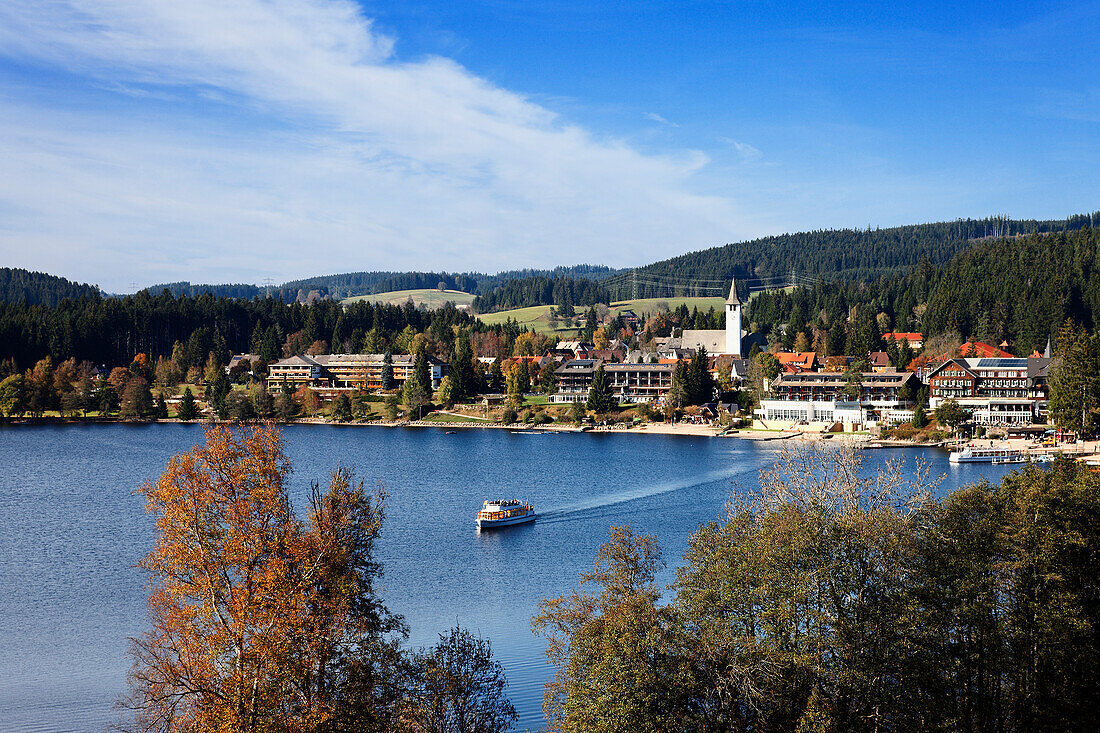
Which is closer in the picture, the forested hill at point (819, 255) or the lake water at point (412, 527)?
the lake water at point (412, 527)

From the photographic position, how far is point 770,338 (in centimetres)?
9819

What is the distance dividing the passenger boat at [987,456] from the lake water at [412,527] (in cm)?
173

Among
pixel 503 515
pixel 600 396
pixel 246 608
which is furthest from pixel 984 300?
pixel 246 608

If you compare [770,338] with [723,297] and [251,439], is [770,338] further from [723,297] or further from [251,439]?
[251,439]

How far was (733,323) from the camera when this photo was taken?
302ft

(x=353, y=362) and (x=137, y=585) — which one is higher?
(x=353, y=362)

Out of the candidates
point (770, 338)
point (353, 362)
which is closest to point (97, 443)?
point (353, 362)

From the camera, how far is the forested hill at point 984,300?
78.8 m

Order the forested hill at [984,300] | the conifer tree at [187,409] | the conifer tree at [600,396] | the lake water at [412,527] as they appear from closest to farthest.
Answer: the lake water at [412,527]
the conifer tree at [600,396]
the conifer tree at [187,409]
the forested hill at [984,300]

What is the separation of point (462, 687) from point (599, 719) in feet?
7.42

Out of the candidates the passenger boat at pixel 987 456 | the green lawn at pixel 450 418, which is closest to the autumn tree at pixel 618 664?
the passenger boat at pixel 987 456

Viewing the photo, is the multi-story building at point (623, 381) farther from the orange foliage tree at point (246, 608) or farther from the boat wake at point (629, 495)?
the orange foliage tree at point (246, 608)

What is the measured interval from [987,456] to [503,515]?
94.7 feet

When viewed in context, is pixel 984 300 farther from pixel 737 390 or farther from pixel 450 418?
pixel 450 418
